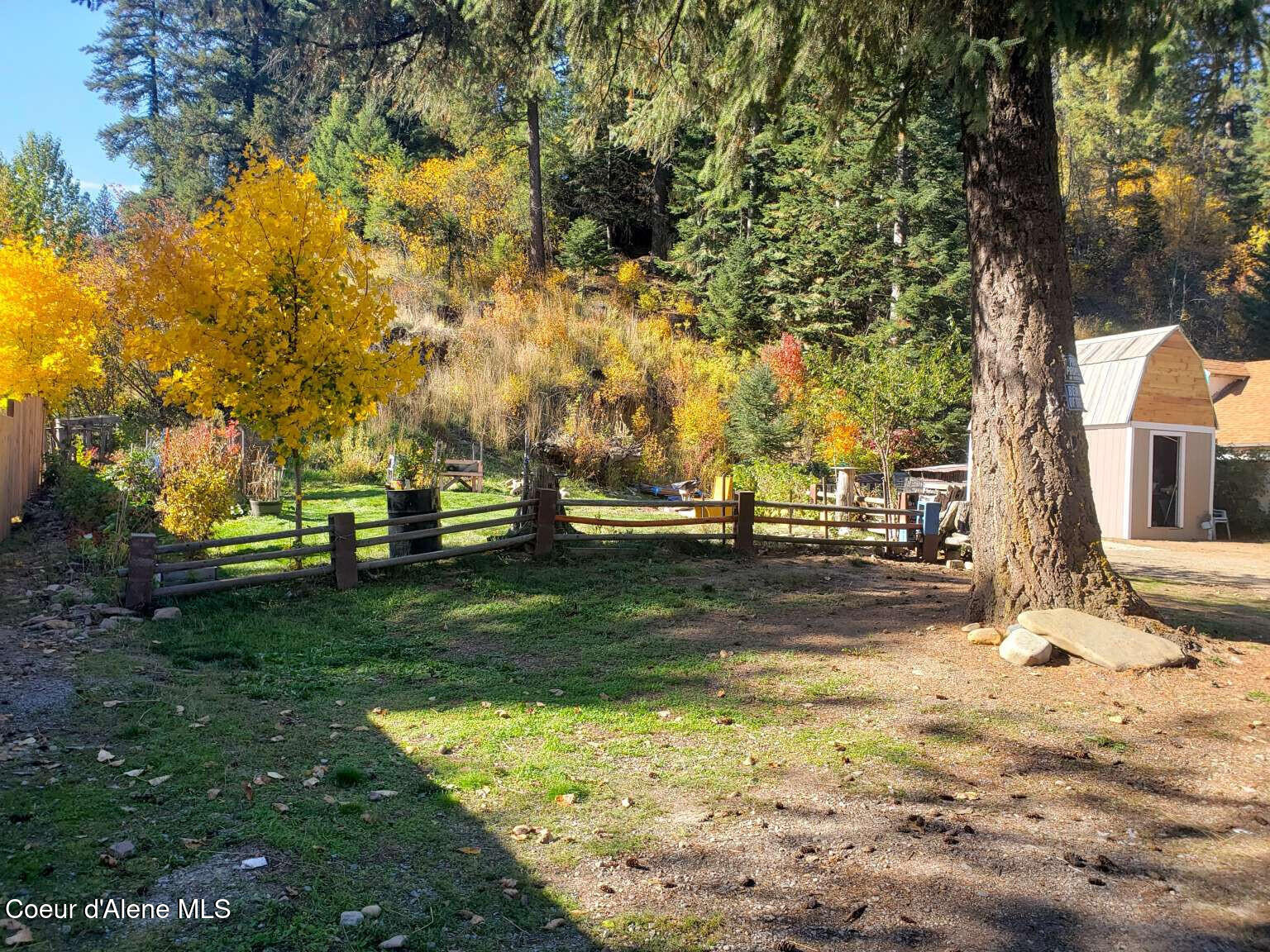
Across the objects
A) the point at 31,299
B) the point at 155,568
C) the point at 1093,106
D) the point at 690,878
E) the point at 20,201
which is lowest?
Result: the point at 690,878

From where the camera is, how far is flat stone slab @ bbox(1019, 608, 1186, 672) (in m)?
6.54

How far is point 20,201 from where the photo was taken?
30.0 m

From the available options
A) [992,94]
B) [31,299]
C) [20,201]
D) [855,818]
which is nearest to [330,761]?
[855,818]

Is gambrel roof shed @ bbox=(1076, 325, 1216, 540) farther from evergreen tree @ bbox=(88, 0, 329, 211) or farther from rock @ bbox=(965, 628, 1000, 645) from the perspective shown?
evergreen tree @ bbox=(88, 0, 329, 211)

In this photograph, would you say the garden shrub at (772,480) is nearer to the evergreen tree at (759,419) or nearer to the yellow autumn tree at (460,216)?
the evergreen tree at (759,419)

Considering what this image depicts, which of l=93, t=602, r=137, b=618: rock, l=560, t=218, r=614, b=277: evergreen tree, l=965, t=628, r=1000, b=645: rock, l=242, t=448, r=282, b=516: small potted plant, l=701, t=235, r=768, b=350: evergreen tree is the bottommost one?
l=965, t=628, r=1000, b=645: rock

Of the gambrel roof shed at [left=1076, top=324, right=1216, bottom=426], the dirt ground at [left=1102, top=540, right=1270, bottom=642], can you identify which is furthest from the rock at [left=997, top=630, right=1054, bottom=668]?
the gambrel roof shed at [left=1076, top=324, right=1216, bottom=426]

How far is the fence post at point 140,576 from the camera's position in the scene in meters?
7.82

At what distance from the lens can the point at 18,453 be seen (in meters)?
11.7

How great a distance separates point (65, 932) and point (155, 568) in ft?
18.0

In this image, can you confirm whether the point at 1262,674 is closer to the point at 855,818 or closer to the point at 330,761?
the point at 855,818

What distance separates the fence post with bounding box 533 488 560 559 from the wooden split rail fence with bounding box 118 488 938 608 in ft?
0.03

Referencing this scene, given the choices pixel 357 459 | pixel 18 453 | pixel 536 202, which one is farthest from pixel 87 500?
pixel 536 202

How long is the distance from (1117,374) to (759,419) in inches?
356
